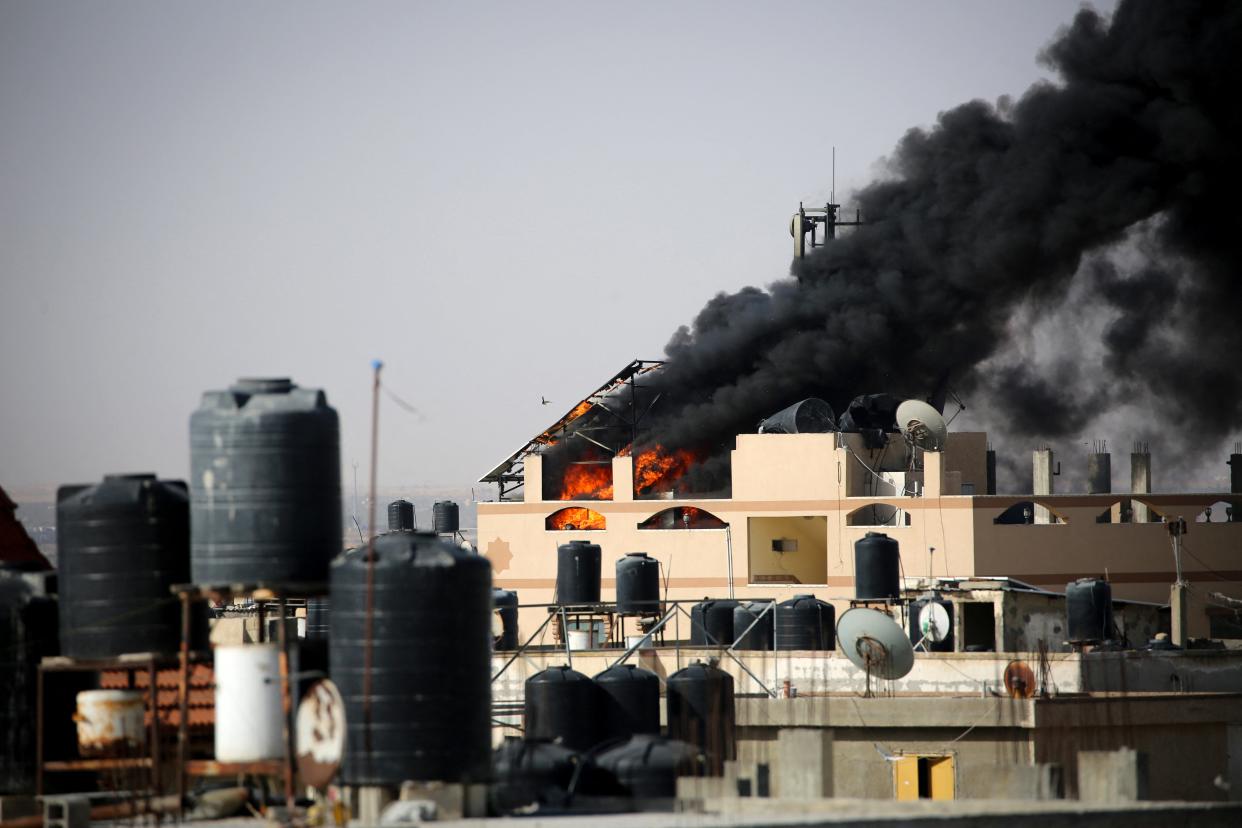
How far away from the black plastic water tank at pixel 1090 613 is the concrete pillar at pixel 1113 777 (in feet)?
72.7

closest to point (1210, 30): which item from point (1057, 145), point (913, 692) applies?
point (1057, 145)

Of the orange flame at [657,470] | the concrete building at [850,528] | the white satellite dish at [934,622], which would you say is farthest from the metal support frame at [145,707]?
the orange flame at [657,470]

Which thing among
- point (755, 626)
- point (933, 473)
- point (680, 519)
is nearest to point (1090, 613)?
point (755, 626)

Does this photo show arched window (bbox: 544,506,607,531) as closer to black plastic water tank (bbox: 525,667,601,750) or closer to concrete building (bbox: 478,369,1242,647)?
concrete building (bbox: 478,369,1242,647)

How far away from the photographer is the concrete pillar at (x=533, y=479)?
74.9 metres

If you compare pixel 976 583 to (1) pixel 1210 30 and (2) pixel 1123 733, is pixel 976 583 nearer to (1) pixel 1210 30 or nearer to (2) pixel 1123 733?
(2) pixel 1123 733

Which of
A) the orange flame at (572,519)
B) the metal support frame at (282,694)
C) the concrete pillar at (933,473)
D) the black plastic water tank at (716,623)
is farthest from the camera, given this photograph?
the orange flame at (572,519)

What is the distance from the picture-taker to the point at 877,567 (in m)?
51.8

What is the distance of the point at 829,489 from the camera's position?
69.5 m

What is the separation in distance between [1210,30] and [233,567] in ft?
217

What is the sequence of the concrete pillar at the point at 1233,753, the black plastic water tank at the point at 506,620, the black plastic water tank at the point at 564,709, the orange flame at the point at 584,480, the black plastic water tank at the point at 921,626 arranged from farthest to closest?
the orange flame at the point at 584,480, the black plastic water tank at the point at 506,620, the black plastic water tank at the point at 921,626, the concrete pillar at the point at 1233,753, the black plastic water tank at the point at 564,709

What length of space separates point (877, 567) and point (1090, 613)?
5338mm

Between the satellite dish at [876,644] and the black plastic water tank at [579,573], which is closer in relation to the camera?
the satellite dish at [876,644]

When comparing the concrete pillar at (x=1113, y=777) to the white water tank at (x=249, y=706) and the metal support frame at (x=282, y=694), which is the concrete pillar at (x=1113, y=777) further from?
the white water tank at (x=249, y=706)
